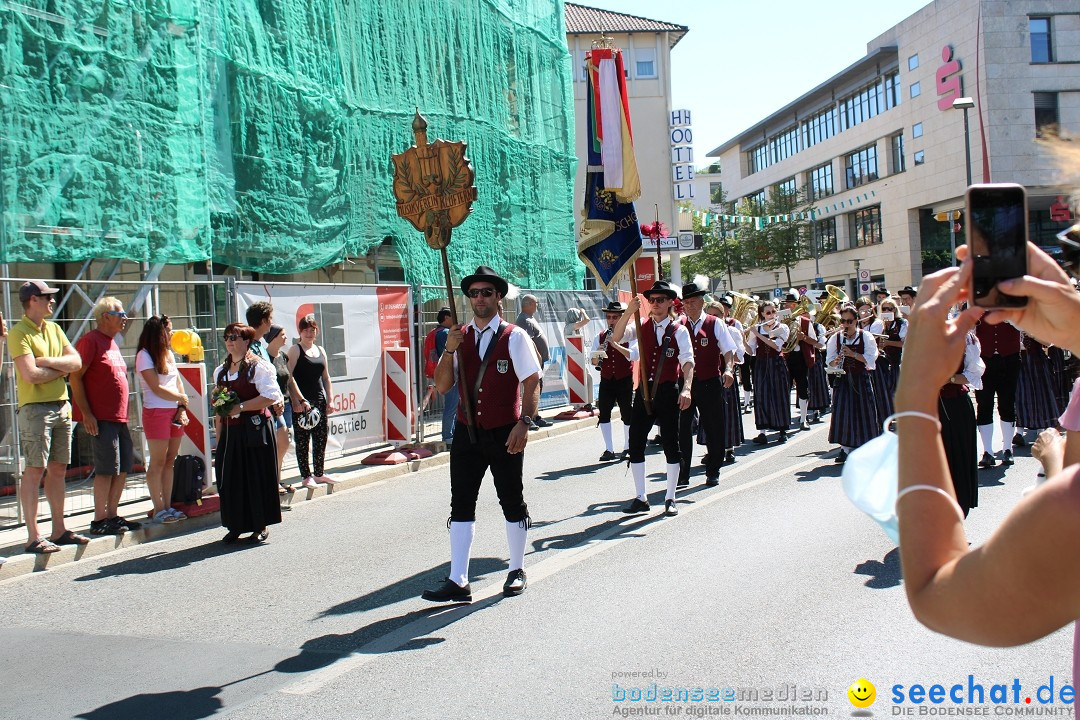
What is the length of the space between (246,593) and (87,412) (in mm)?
2619

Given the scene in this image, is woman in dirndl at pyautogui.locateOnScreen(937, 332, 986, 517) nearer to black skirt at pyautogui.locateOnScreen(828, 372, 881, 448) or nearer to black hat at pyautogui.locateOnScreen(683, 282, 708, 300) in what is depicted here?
black skirt at pyautogui.locateOnScreen(828, 372, 881, 448)

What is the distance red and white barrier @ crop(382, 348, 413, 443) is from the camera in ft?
40.2

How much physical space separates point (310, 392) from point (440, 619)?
504cm

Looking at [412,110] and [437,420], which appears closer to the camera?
[412,110]

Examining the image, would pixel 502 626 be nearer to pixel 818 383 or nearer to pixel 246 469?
pixel 246 469

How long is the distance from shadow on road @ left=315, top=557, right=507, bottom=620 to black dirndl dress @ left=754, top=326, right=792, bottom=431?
24.1 ft

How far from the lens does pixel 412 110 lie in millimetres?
14898

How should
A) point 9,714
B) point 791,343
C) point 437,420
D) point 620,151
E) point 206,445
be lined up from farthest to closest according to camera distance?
point 437,420
point 791,343
point 620,151
point 206,445
point 9,714

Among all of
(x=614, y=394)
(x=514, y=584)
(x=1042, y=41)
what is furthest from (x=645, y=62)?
(x=514, y=584)

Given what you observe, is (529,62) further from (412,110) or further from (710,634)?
(710,634)

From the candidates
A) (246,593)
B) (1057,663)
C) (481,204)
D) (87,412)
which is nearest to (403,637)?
(246,593)

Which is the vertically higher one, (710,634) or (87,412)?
(87,412)

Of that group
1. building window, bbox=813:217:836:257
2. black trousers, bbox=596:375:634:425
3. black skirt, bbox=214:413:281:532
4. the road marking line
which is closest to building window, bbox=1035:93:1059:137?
building window, bbox=813:217:836:257

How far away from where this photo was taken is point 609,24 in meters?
40.2
